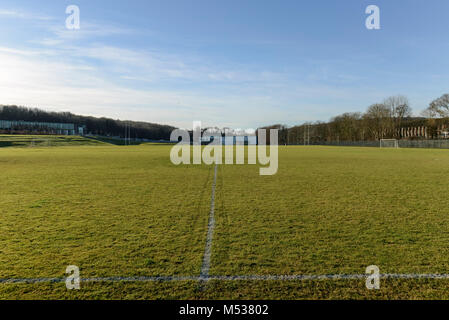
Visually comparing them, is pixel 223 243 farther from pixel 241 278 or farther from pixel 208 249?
pixel 241 278

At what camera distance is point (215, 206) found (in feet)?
27.7

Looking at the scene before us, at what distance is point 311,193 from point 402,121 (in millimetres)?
103190

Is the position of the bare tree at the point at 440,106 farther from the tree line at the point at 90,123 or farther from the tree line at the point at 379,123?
the tree line at the point at 90,123

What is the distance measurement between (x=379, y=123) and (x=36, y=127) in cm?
15844

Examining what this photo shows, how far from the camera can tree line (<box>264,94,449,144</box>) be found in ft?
249

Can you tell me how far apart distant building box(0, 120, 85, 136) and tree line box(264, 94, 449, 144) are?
4894 inches

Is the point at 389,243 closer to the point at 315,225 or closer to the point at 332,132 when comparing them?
the point at 315,225

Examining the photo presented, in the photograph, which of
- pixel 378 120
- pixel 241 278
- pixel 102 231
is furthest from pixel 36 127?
pixel 241 278

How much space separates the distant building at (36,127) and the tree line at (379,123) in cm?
12430

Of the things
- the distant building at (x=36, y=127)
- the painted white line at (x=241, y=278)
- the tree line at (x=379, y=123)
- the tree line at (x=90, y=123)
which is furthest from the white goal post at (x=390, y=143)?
the distant building at (x=36, y=127)

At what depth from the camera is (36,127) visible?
500 feet

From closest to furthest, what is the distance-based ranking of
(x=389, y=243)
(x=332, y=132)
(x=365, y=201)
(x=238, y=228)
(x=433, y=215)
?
(x=389, y=243)
(x=238, y=228)
(x=433, y=215)
(x=365, y=201)
(x=332, y=132)

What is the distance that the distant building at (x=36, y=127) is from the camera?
141550mm
